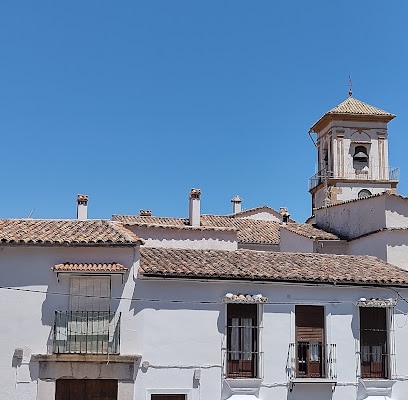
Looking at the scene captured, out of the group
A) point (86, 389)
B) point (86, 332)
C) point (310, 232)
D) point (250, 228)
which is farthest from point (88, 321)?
point (250, 228)

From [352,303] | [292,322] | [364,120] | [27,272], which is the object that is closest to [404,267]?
[352,303]

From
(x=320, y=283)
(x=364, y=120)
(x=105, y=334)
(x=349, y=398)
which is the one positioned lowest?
(x=349, y=398)

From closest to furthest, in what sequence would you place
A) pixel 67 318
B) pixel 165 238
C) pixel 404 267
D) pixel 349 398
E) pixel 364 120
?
1. pixel 67 318
2. pixel 349 398
3. pixel 404 267
4. pixel 165 238
5. pixel 364 120

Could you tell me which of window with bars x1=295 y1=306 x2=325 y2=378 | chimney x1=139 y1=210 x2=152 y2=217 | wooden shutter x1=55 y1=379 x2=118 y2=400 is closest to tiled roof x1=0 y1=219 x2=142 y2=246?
wooden shutter x1=55 y1=379 x2=118 y2=400

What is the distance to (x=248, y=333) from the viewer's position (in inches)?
798

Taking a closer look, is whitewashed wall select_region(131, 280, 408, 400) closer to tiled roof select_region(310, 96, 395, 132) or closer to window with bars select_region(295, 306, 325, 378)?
window with bars select_region(295, 306, 325, 378)

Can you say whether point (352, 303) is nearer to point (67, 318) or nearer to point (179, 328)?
point (179, 328)

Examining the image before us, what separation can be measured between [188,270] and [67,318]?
3440 millimetres

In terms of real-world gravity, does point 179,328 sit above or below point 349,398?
above

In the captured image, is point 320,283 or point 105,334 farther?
point 320,283

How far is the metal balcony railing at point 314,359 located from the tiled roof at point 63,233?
5526 millimetres

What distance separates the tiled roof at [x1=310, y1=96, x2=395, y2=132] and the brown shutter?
24090 mm

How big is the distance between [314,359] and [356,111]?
25.6m

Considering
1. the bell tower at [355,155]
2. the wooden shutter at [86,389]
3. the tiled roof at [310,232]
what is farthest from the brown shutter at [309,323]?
the bell tower at [355,155]
